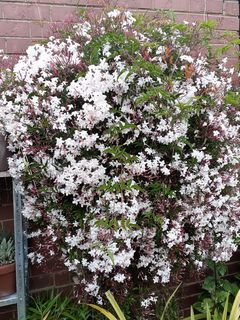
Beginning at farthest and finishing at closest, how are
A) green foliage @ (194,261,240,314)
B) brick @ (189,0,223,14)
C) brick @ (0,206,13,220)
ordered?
1. brick @ (189,0,223,14)
2. green foliage @ (194,261,240,314)
3. brick @ (0,206,13,220)

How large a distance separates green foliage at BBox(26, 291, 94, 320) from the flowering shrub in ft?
1.58

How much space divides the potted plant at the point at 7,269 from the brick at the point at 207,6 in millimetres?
2054

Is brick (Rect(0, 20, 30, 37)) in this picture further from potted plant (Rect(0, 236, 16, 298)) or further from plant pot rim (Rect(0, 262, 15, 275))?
plant pot rim (Rect(0, 262, 15, 275))

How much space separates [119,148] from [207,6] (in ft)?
5.61

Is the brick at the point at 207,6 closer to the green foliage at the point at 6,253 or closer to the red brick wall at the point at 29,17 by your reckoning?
the red brick wall at the point at 29,17

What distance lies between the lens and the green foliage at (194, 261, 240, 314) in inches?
116

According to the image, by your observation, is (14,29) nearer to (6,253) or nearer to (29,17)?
(29,17)

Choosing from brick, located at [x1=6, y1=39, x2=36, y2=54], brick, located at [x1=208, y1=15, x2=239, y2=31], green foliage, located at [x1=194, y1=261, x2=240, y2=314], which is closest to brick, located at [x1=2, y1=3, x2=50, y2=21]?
brick, located at [x1=6, y1=39, x2=36, y2=54]

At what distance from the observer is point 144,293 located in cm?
226

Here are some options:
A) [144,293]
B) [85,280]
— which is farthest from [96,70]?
[144,293]

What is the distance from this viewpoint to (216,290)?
3.02 m

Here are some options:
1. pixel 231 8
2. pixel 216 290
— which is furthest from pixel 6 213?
pixel 231 8

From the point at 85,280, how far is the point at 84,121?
2.62 ft

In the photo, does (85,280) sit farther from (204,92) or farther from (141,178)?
(204,92)
